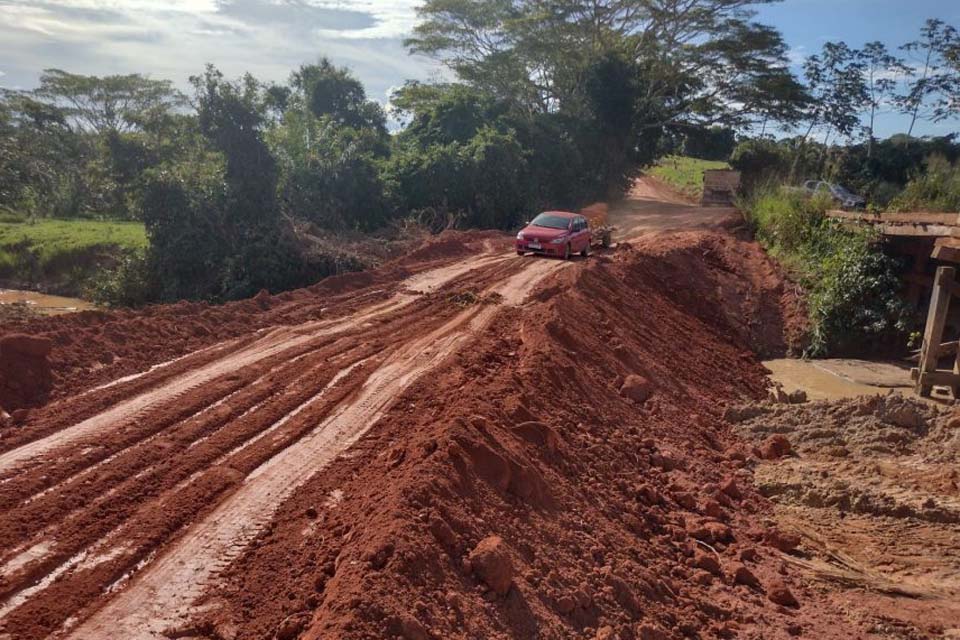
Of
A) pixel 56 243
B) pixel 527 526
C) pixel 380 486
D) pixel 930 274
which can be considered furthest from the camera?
pixel 56 243

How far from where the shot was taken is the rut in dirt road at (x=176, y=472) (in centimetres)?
489

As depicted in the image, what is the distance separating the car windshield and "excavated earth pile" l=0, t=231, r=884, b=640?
23.8ft

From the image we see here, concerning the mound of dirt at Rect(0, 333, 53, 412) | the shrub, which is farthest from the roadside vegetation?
the mound of dirt at Rect(0, 333, 53, 412)

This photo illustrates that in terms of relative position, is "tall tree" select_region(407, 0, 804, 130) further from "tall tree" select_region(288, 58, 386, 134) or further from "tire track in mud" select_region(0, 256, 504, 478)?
"tire track in mud" select_region(0, 256, 504, 478)

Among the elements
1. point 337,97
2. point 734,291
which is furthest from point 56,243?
point 734,291

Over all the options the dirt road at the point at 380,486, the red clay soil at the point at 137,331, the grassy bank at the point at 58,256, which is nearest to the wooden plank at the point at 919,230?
A: the dirt road at the point at 380,486

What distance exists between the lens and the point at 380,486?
6.02 meters

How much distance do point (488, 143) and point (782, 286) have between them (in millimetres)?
12436

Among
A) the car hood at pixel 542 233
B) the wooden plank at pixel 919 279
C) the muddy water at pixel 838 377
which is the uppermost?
the car hood at pixel 542 233

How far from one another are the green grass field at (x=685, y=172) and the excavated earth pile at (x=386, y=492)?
3045cm

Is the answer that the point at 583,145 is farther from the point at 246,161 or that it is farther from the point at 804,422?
the point at 804,422

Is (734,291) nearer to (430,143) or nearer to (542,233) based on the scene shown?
(542,233)

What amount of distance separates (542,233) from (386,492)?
1414 cm

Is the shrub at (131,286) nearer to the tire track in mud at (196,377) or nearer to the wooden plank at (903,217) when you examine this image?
the tire track in mud at (196,377)
